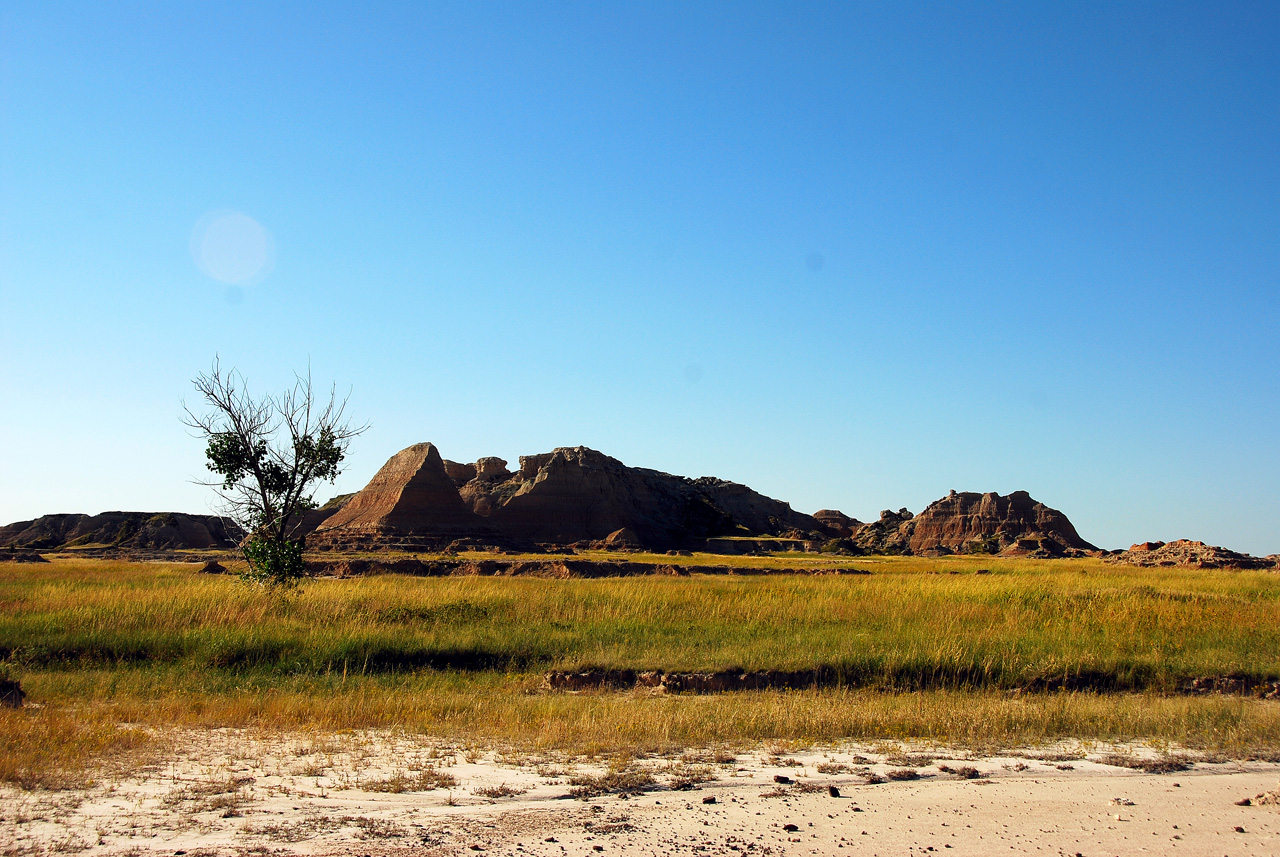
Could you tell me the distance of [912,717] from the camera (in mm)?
8781

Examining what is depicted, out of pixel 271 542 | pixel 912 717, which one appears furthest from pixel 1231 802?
pixel 271 542

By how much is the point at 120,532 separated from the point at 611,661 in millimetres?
94940

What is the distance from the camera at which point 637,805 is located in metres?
5.81

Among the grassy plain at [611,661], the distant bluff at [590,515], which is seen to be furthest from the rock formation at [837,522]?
the grassy plain at [611,661]

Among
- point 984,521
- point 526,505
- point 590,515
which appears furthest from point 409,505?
point 984,521

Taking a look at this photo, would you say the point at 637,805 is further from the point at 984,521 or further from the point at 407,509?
the point at 984,521

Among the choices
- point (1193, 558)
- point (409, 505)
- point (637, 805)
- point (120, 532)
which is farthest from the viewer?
point (120, 532)

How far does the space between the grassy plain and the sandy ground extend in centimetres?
85

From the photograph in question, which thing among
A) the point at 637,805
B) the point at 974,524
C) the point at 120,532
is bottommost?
the point at 637,805

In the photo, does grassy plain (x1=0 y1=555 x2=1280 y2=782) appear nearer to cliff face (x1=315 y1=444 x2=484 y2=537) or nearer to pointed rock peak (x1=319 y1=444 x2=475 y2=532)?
cliff face (x1=315 y1=444 x2=484 y2=537)

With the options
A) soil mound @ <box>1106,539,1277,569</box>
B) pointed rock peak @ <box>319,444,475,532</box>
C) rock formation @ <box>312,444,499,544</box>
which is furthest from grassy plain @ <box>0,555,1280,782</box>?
pointed rock peak @ <box>319,444,475,532</box>

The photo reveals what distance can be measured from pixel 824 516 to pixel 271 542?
432 ft

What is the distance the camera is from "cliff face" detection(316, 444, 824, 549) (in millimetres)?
71688

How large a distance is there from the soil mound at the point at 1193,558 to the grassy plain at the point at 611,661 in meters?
28.2
